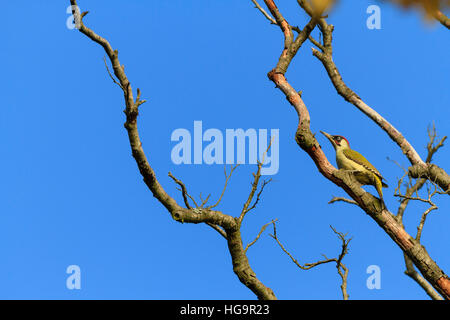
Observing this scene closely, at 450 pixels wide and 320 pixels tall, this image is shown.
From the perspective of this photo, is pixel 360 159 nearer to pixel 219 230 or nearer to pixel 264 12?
pixel 219 230

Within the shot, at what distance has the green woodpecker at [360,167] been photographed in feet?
25.2

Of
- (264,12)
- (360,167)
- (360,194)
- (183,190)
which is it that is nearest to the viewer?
(183,190)

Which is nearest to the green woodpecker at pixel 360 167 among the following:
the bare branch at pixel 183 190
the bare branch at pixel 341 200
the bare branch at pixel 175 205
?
the bare branch at pixel 341 200

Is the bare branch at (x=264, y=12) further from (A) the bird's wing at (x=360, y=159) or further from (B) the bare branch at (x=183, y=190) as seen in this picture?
(B) the bare branch at (x=183, y=190)

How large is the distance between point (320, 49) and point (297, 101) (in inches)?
89.7

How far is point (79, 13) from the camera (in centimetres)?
625

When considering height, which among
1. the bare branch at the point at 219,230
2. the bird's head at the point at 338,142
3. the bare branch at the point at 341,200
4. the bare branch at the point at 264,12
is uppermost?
the bare branch at the point at 264,12

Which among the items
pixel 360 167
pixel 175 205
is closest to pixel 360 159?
pixel 360 167

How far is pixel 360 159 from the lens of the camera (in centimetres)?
784

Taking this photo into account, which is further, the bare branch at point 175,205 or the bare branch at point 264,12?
the bare branch at point 264,12

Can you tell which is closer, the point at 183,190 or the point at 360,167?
the point at 183,190

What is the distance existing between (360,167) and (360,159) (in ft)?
0.50

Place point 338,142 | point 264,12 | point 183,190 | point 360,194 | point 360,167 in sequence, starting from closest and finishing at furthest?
point 183,190 → point 360,194 → point 360,167 → point 338,142 → point 264,12
